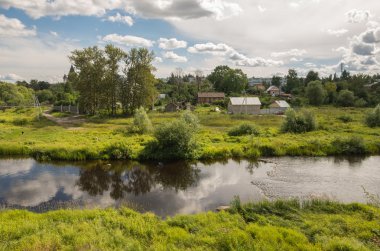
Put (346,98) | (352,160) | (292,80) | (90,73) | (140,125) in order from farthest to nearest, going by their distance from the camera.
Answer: (292,80) < (346,98) < (90,73) < (140,125) < (352,160)

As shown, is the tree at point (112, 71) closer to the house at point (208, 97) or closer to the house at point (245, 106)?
the house at point (245, 106)

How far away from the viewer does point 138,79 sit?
57.0m

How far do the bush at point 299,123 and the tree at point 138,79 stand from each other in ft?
97.3

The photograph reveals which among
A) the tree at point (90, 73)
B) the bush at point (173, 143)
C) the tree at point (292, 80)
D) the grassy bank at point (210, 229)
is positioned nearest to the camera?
the grassy bank at point (210, 229)

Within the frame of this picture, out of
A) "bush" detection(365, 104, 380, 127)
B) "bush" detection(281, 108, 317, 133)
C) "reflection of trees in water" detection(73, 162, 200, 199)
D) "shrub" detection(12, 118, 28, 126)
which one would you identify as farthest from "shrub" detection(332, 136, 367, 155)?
"shrub" detection(12, 118, 28, 126)

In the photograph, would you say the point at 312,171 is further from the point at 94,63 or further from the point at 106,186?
the point at 94,63

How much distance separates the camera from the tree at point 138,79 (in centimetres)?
5703

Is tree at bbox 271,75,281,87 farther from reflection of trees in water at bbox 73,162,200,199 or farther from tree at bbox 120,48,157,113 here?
reflection of trees in water at bbox 73,162,200,199

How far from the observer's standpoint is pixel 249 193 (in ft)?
61.9

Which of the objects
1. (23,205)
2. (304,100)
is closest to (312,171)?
(23,205)

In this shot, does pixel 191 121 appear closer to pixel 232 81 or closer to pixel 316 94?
pixel 316 94

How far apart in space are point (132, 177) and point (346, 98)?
79962 millimetres

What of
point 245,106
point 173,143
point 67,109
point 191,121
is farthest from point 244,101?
point 173,143

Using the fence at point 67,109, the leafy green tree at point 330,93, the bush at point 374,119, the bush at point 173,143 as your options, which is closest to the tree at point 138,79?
the fence at point 67,109
